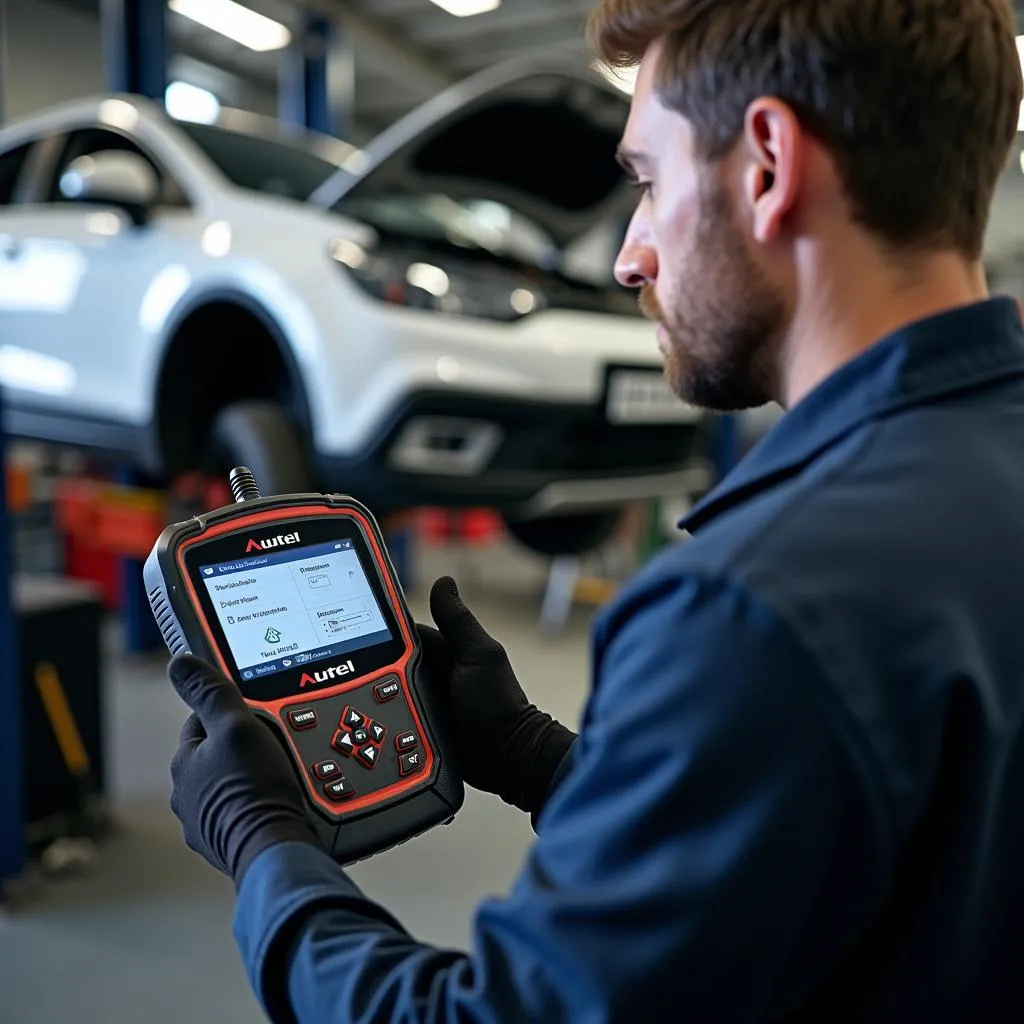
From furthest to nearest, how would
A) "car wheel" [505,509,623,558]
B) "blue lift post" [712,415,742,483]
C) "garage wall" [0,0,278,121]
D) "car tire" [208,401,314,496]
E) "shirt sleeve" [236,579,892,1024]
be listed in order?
"garage wall" [0,0,278,121] → "blue lift post" [712,415,742,483] → "car wheel" [505,509,623,558] → "car tire" [208,401,314,496] → "shirt sleeve" [236,579,892,1024]

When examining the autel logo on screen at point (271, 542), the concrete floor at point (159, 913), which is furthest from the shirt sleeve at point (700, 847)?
the concrete floor at point (159, 913)

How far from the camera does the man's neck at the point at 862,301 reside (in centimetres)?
50

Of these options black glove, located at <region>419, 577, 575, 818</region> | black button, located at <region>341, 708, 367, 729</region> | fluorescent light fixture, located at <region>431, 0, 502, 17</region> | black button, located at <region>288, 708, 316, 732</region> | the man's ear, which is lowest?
black glove, located at <region>419, 577, 575, 818</region>

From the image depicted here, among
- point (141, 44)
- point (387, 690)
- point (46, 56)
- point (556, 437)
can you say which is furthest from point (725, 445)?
point (46, 56)

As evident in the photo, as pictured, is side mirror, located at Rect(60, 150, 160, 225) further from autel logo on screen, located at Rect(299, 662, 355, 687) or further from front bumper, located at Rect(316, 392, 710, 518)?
autel logo on screen, located at Rect(299, 662, 355, 687)

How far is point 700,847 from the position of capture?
0.38 m

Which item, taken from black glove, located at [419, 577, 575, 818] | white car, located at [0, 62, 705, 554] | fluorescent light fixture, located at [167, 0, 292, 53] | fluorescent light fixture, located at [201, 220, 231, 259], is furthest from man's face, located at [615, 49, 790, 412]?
fluorescent light fixture, located at [167, 0, 292, 53]

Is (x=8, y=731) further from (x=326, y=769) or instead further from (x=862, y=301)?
(x=862, y=301)

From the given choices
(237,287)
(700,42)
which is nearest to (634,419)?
(237,287)

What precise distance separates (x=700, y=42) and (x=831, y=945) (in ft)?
1.45

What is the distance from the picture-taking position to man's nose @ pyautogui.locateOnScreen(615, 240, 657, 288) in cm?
63

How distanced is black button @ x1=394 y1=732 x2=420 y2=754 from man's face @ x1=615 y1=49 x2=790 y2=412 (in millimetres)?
312

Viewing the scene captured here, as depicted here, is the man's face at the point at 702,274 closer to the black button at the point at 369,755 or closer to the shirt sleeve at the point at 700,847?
the shirt sleeve at the point at 700,847

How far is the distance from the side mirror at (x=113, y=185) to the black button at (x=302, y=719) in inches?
68.3
